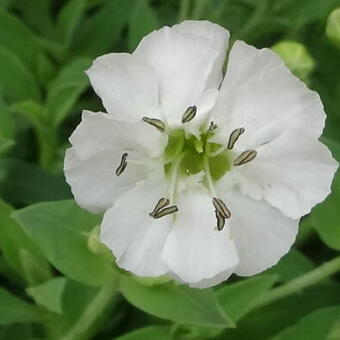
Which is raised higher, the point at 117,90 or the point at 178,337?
the point at 117,90

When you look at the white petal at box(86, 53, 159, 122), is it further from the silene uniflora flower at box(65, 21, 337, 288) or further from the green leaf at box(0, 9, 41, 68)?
the green leaf at box(0, 9, 41, 68)

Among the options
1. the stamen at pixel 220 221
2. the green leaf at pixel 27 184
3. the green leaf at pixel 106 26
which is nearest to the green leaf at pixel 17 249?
the green leaf at pixel 27 184

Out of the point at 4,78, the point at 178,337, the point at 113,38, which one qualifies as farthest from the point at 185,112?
the point at 113,38

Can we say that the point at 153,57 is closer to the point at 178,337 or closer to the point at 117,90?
the point at 117,90

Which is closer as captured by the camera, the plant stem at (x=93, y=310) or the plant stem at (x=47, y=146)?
the plant stem at (x=93, y=310)

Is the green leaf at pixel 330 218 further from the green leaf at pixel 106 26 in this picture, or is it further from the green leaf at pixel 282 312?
the green leaf at pixel 106 26

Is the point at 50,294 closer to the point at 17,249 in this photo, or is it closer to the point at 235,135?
the point at 17,249

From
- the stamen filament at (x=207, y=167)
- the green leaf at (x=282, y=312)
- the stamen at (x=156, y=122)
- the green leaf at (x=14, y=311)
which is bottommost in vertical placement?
the green leaf at (x=14, y=311)
